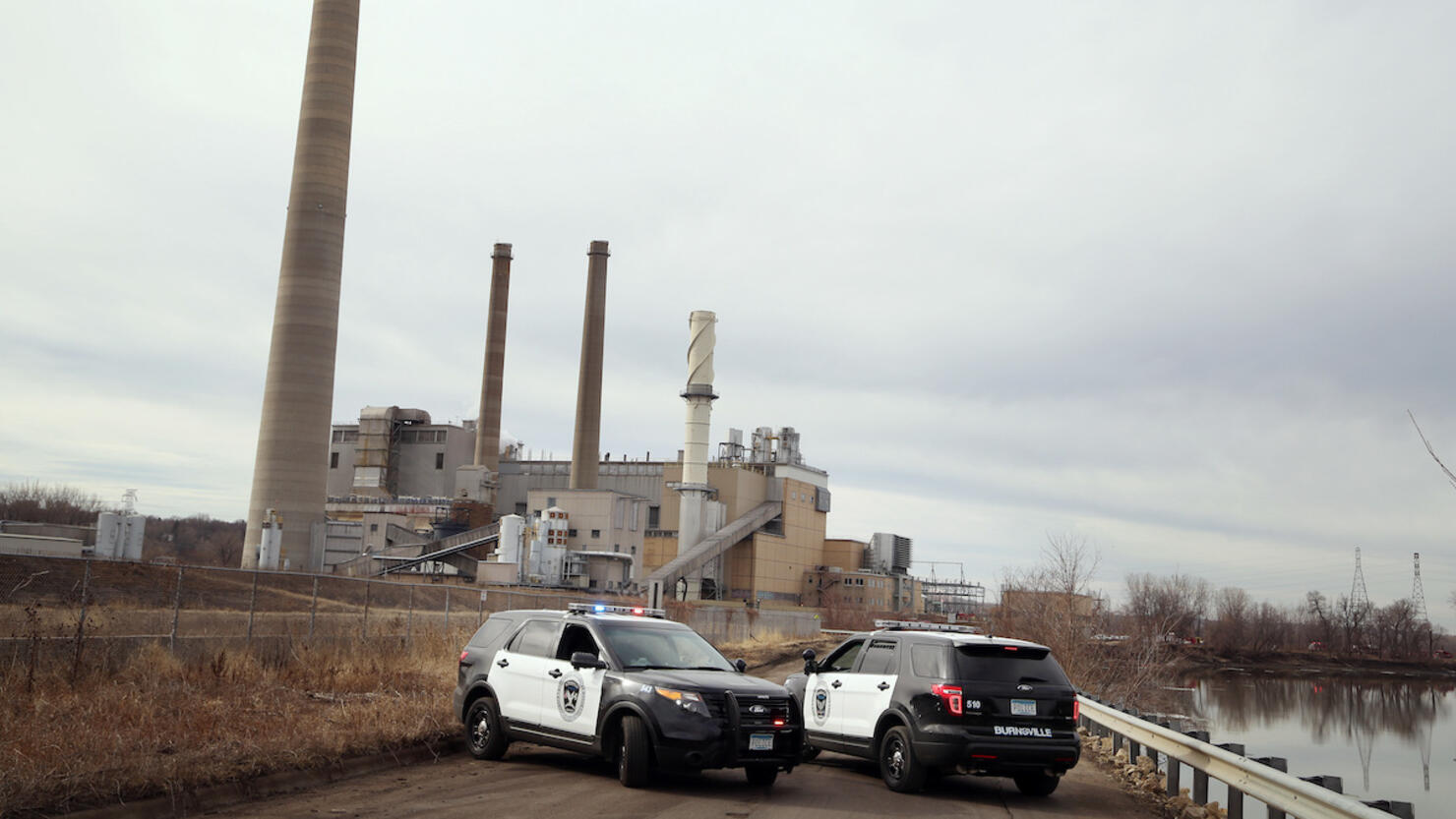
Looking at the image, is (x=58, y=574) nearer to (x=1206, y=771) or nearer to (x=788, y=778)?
(x=788, y=778)

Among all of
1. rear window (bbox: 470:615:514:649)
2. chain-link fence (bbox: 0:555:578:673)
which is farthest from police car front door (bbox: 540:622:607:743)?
chain-link fence (bbox: 0:555:578:673)

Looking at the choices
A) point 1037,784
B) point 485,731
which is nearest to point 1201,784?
point 1037,784

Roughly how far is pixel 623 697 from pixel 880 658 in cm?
337

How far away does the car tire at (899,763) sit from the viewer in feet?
38.3

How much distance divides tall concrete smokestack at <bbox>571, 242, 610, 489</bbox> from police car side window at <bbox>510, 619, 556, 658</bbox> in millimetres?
70005

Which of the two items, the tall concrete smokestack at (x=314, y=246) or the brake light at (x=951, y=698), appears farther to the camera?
the tall concrete smokestack at (x=314, y=246)

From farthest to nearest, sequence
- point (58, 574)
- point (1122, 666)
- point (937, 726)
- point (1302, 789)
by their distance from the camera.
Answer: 1. point (58, 574)
2. point (1122, 666)
3. point (937, 726)
4. point (1302, 789)

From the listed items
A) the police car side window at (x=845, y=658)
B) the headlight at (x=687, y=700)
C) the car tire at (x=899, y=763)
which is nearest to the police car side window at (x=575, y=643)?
the headlight at (x=687, y=700)

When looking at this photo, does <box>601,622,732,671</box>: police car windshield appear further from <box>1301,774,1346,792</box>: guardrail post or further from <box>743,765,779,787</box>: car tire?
<box>1301,774,1346,792</box>: guardrail post

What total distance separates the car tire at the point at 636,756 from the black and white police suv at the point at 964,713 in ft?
9.28

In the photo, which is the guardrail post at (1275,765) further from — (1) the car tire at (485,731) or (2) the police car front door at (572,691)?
(1) the car tire at (485,731)

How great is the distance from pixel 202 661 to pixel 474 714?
20.8 feet

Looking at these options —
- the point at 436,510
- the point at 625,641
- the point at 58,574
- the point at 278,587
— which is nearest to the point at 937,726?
the point at 625,641

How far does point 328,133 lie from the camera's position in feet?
163
